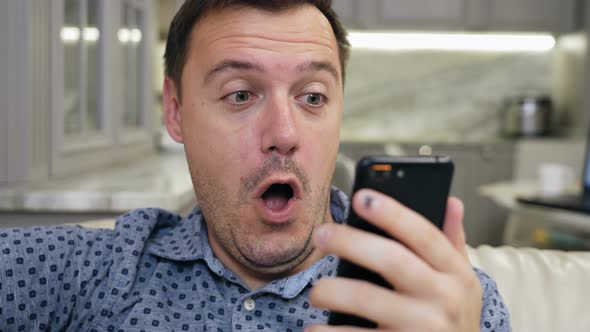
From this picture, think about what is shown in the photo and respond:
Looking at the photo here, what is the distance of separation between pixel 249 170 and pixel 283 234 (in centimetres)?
11

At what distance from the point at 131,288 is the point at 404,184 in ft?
1.67

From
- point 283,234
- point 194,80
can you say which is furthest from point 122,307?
point 194,80

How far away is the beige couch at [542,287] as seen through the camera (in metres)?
1.12

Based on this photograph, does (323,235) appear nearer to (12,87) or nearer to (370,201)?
(370,201)

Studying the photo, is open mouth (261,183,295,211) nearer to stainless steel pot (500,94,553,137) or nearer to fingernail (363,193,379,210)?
fingernail (363,193,379,210)

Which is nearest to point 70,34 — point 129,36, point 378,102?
point 129,36

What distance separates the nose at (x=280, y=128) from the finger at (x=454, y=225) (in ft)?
1.05

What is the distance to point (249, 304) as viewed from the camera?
3.17 feet

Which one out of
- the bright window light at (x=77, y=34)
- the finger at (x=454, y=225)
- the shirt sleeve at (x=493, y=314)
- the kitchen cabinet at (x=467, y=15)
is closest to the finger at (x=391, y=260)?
the finger at (x=454, y=225)

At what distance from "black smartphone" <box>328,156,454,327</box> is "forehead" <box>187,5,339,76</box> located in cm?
39

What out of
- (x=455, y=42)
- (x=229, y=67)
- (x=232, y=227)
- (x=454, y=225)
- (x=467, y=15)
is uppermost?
(x=467, y=15)

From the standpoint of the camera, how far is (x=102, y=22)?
8.17 feet

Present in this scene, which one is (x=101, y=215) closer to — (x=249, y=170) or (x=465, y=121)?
(x=249, y=170)

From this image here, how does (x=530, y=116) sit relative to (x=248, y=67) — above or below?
below
